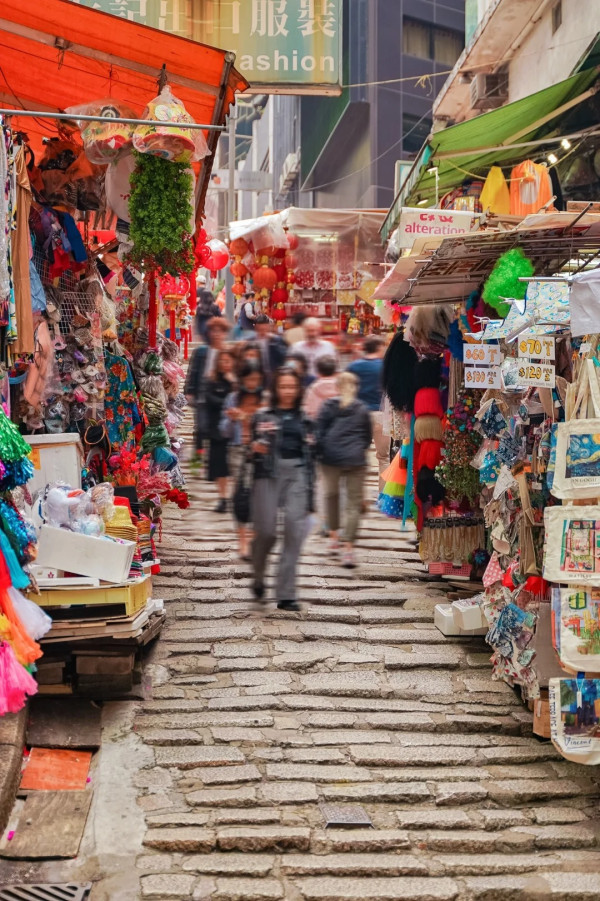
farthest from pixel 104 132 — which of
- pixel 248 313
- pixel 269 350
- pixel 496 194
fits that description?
pixel 248 313

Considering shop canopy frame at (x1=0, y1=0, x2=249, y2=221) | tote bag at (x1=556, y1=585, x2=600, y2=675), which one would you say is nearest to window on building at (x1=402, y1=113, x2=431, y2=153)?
shop canopy frame at (x1=0, y1=0, x2=249, y2=221)

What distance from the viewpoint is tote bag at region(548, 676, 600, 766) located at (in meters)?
5.82

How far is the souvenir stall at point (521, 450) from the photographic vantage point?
222 inches

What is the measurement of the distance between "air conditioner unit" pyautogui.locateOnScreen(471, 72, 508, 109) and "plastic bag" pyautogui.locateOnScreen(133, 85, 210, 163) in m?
9.23

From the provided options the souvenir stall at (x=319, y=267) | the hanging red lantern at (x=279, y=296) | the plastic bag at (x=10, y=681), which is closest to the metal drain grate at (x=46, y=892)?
the plastic bag at (x=10, y=681)

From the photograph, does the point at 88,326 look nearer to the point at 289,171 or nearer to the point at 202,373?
the point at 202,373

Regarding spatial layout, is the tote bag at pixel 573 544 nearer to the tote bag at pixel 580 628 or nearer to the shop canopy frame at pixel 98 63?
the tote bag at pixel 580 628

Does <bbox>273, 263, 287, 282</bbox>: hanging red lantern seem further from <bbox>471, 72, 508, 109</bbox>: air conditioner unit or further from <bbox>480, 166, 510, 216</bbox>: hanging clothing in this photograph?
<bbox>480, 166, 510, 216</bbox>: hanging clothing

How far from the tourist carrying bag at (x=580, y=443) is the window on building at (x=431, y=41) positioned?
16.5m

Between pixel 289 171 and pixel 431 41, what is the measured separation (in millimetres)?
9377

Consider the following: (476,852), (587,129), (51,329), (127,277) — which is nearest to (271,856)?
(476,852)

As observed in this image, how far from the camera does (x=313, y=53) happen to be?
8.55 meters

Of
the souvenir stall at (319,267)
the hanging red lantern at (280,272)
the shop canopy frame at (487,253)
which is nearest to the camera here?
the shop canopy frame at (487,253)

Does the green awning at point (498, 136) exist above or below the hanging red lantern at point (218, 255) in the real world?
above
